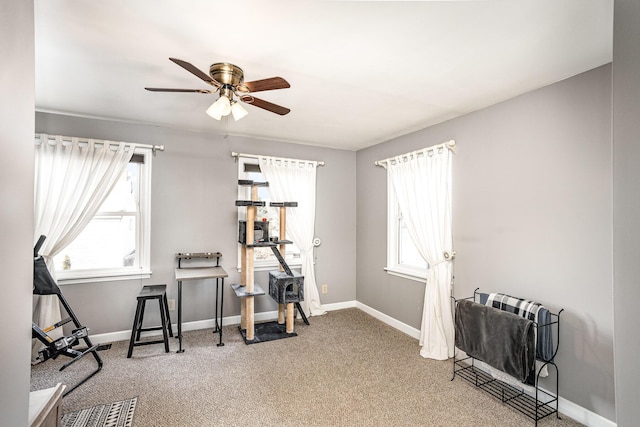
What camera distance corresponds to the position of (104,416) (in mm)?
2107

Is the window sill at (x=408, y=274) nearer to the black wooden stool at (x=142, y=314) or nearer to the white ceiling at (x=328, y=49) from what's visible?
the white ceiling at (x=328, y=49)

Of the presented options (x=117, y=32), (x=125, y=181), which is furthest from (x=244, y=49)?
(x=125, y=181)

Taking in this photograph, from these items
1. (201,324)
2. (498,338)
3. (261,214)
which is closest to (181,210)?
(261,214)

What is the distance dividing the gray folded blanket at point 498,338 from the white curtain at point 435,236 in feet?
1.41

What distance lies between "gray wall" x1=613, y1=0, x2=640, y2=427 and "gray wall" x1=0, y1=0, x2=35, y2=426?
6.03 feet

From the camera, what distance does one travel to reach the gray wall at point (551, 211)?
2.03 meters

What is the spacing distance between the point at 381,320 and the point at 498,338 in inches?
76.9

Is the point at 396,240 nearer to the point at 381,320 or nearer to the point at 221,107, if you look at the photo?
the point at 381,320

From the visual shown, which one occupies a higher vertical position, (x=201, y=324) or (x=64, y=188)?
(x=64, y=188)

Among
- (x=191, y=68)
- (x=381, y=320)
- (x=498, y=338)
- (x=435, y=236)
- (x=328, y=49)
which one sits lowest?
(x=381, y=320)

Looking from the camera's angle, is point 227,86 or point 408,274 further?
point 408,274

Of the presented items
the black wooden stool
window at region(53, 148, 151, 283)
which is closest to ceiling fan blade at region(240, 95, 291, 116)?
window at region(53, 148, 151, 283)

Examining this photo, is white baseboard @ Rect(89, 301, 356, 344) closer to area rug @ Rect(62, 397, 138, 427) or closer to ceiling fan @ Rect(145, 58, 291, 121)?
area rug @ Rect(62, 397, 138, 427)

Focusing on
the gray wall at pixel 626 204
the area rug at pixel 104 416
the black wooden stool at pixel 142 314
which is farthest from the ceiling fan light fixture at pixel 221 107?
the area rug at pixel 104 416
